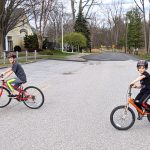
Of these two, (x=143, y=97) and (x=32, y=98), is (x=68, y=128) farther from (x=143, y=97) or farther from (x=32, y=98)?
(x=32, y=98)

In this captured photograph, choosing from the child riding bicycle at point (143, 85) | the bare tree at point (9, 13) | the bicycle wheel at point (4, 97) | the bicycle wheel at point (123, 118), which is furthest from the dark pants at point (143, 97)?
the bare tree at point (9, 13)

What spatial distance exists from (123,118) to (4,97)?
3.72 metres

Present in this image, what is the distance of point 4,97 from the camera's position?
9.30 m

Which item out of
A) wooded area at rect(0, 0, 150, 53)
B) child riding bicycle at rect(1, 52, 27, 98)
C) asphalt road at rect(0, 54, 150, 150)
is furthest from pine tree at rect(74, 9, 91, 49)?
child riding bicycle at rect(1, 52, 27, 98)

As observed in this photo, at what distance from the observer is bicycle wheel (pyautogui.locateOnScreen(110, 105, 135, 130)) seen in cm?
680

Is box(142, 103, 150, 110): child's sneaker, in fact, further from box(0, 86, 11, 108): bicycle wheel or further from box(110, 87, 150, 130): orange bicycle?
box(0, 86, 11, 108): bicycle wheel

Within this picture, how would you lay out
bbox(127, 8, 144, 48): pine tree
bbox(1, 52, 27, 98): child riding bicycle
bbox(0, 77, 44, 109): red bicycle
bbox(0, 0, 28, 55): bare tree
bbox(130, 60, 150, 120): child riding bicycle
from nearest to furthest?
bbox(130, 60, 150, 120): child riding bicycle
bbox(1, 52, 27, 98): child riding bicycle
bbox(0, 77, 44, 109): red bicycle
bbox(0, 0, 28, 55): bare tree
bbox(127, 8, 144, 48): pine tree

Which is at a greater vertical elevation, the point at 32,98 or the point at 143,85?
the point at 143,85

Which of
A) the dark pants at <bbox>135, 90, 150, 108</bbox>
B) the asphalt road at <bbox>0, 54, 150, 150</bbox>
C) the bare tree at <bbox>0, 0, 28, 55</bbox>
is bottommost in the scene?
the asphalt road at <bbox>0, 54, 150, 150</bbox>

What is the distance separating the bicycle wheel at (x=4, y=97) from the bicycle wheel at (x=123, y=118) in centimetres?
324

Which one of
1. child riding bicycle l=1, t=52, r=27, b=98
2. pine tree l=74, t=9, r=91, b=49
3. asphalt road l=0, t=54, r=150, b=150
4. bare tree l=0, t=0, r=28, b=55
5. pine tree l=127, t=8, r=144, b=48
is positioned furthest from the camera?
pine tree l=127, t=8, r=144, b=48

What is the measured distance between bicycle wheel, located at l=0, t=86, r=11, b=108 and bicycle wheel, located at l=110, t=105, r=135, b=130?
3.24 m

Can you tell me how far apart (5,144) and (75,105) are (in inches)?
152

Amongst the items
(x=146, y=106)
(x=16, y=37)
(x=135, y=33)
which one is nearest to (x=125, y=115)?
(x=146, y=106)
